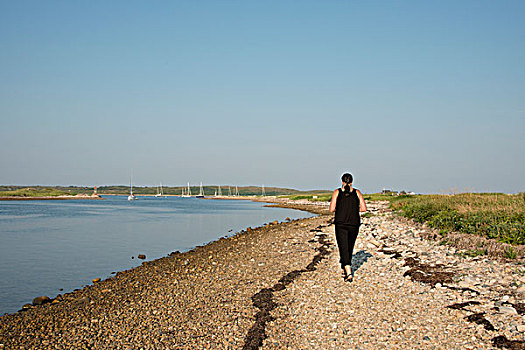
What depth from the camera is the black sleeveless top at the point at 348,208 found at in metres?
12.1

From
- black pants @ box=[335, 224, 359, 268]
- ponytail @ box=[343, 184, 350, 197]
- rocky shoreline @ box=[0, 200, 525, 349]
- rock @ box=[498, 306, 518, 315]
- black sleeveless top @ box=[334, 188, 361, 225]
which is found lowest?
rocky shoreline @ box=[0, 200, 525, 349]

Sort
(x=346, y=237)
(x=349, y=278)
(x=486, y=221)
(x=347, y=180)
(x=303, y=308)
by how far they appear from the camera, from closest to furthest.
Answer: (x=303, y=308) → (x=347, y=180) → (x=346, y=237) → (x=349, y=278) → (x=486, y=221)

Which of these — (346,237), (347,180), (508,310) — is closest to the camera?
(508,310)

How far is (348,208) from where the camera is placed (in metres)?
12.2

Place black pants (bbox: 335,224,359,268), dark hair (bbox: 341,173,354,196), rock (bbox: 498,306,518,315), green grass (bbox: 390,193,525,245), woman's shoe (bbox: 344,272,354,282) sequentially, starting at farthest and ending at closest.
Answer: green grass (bbox: 390,193,525,245) → woman's shoe (bbox: 344,272,354,282) → black pants (bbox: 335,224,359,268) → dark hair (bbox: 341,173,354,196) → rock (bbox: 498,306,518,315)

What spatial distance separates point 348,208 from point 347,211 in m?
0.10

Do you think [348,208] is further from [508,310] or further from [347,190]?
[508,310]

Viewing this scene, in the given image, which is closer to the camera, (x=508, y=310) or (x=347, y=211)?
(x=508, y=310)

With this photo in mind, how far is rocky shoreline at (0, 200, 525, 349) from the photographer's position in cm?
829

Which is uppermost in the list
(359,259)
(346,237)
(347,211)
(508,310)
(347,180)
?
(347,180)

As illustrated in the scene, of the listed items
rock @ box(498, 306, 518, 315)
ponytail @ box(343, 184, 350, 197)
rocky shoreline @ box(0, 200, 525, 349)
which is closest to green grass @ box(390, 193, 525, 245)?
rocky shoreline @ box(0, 200, 525, 349)

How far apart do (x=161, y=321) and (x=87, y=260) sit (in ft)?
52.7

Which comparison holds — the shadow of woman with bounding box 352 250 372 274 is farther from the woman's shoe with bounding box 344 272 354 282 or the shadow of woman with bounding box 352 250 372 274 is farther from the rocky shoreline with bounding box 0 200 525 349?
the woman's shoe with bounding box 344 272 354 282

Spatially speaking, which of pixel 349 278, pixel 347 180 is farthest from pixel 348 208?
pixel 349 278
